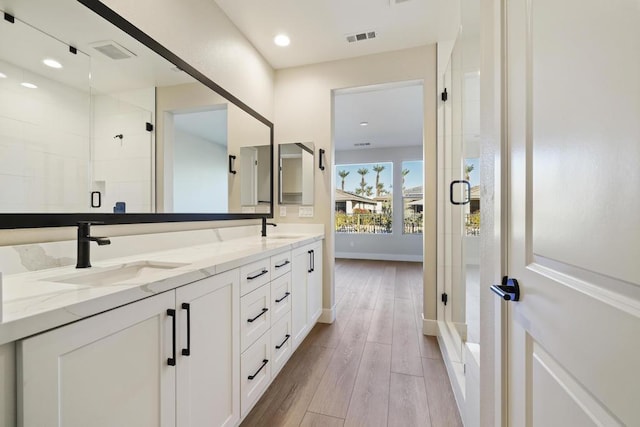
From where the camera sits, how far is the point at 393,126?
16.3 ft

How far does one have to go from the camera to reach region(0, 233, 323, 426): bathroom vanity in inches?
22.7

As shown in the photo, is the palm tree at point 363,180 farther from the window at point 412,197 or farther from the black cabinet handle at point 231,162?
the black cabinet handle at point 231,162

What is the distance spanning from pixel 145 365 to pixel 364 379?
1471 millimetres

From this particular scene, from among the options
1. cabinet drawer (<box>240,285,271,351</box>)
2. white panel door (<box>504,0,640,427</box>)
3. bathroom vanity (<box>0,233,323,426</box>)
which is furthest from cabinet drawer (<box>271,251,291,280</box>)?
white panel door (<box>504,0,640,427</box>)

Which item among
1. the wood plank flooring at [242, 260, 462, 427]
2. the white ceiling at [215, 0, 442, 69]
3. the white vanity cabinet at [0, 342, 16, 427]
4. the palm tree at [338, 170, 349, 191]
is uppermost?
the white ceiling at [215, 0, 442, 69]

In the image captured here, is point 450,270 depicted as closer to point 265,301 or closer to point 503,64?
point 265,301

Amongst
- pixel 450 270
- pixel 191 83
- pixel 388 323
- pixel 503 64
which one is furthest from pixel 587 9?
pixel 388 323

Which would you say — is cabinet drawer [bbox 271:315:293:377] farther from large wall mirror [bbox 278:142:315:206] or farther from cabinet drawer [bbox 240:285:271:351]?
large wall mirror [bbox 278:142:315:206]

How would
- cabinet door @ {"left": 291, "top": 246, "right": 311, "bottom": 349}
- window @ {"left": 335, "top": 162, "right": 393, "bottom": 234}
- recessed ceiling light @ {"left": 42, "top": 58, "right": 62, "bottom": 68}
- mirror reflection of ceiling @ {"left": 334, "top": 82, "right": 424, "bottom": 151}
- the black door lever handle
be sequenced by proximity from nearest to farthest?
the black door lever handle, recessed ceiling light @ {"left": 42, "top": 58, "right": 62, "bottom": 68}, cabinet door @ {"left": 291, "top": 246, "right": 311, "bottom": 349}, mirror reflection of ceiling @ {"left": 334, "top": 82, "right": 424, "bottom": 151}, window @ {"left": 335, "top": 162, "right": 393, "bottom": 234}

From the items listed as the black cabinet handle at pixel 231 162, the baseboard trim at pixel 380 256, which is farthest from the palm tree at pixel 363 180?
the black cabinet handle at pixel 231 162

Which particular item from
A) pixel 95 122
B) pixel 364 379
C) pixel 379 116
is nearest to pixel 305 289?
pixel 364 379

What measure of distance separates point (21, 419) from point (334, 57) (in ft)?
10.2

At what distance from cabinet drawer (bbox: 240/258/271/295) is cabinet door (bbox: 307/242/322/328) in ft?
2.66

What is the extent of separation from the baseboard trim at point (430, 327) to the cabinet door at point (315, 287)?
1.02 m
